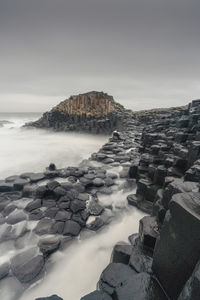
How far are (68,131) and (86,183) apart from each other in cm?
1190

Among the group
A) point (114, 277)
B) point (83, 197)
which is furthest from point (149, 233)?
point (83, 197)

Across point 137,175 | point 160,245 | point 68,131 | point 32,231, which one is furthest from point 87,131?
point 160,245

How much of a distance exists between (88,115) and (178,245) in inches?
598

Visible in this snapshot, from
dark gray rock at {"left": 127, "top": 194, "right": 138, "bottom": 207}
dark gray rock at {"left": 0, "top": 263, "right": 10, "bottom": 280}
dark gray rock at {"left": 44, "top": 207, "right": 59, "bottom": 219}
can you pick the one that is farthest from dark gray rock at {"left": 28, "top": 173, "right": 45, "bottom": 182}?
dark gray rock at {"left": 127, "top": 194, "right": 138, "bottom": 207}

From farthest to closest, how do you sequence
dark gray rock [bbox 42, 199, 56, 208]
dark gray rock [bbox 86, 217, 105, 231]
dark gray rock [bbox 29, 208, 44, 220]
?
1. dark gray rock [bbox 42, 199, 56, 208]
2. dark gray rock [bbox 29, 208, 44, 220]
3. dark gray rock [bbox 86, 217, 105, 231]

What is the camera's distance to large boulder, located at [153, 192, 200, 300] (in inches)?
41.4

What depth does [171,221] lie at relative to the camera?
3.88ft

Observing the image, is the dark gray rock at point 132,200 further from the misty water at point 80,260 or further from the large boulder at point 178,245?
the large boulder at point 178,245

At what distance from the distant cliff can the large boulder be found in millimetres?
13035

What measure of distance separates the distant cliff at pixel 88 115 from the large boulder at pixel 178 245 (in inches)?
513

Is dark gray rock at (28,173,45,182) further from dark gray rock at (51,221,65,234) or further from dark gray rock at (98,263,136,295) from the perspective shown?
dark gray rock at (98,263,136,295)

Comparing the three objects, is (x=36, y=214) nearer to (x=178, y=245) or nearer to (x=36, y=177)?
(x=36, y=177)

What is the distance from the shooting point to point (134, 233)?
8.55 feet

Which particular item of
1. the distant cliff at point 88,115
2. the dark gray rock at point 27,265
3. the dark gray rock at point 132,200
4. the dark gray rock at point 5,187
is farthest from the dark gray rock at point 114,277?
the distant cliff at point 88,115
